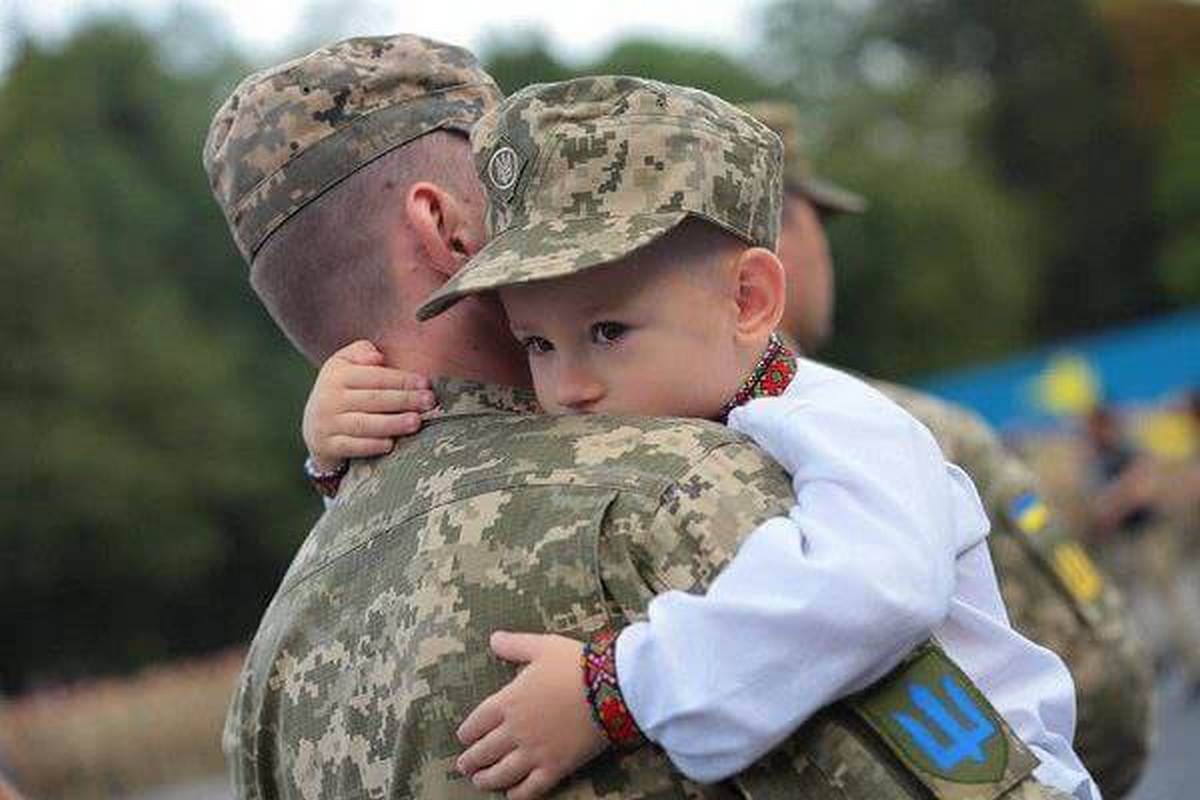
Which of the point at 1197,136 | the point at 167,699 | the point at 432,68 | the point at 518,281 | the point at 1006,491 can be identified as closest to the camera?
the point at 518,281

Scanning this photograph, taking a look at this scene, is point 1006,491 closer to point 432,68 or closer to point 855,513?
point 432,68

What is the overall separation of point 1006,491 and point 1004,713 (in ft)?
8.13

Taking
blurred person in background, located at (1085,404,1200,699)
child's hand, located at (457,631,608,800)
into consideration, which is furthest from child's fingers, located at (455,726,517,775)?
blurred person in background, located at (1085,404,1200,699)

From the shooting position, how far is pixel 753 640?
→ 2.30 m

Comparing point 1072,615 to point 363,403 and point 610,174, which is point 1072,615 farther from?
point 610,174

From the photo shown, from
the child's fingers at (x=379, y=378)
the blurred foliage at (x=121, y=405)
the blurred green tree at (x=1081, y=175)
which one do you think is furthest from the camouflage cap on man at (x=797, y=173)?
the blurred green tree at (x=1081, y=175)

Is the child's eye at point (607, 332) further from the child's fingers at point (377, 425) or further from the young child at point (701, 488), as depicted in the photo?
the child's fingers at point (377, 425)

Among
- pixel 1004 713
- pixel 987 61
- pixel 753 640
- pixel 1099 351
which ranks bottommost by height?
pixel 987 61

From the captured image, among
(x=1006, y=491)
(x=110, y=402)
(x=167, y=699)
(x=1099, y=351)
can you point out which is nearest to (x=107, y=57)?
(x=110, y=402)

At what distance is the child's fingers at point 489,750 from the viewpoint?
242 centimetres

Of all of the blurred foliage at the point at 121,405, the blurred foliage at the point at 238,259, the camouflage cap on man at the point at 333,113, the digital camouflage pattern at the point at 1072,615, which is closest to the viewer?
the camouflage cap on man at the point at 333,113

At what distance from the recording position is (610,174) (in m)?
2.53

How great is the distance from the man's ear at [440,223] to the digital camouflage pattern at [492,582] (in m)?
0.18

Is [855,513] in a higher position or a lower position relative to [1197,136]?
higher
